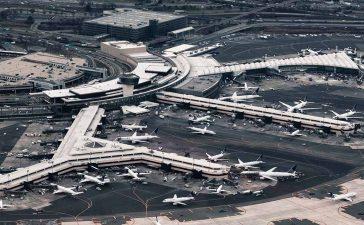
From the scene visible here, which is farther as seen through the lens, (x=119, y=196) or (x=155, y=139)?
(x=155, y=139)

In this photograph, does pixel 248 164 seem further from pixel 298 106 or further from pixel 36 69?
pixel 36 69

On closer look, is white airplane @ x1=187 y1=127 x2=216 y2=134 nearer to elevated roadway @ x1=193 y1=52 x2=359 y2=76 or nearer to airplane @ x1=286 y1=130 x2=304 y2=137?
airplane @ x1=286 y1=130 x2=304 y2=137

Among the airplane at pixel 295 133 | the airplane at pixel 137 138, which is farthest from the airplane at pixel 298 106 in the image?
the airplane at pixel 137 138

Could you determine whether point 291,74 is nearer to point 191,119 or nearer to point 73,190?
point 191,119

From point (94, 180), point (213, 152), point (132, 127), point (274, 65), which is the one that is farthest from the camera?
point (274, 65)

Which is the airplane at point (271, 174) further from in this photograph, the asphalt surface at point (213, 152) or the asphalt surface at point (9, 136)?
the asphalt surface at point (9, 136)

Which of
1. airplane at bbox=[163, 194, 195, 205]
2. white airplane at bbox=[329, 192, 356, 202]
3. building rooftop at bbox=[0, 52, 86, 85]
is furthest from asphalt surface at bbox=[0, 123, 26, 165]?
white airplane at bbox=[329, 192, 356, 202]

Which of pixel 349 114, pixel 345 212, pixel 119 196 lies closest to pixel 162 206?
pixel 119 196

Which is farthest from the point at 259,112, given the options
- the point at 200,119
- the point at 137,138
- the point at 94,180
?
the point at 94,180

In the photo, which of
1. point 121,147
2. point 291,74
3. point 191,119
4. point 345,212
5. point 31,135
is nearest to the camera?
point 345,212
